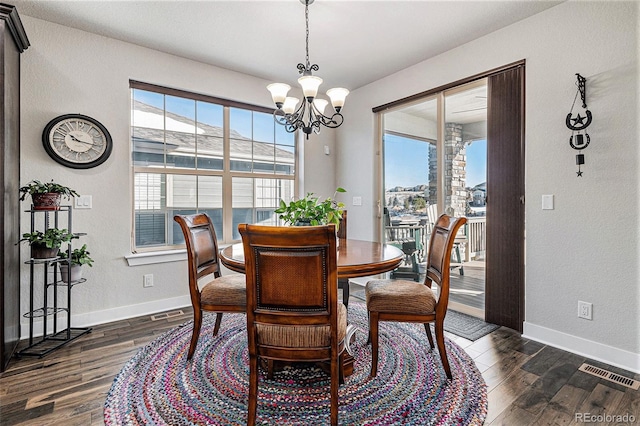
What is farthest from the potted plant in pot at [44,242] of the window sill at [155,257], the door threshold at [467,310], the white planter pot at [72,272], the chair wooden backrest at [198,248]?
the door threshold at [467,310]

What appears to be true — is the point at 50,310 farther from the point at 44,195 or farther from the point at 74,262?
the point at 44,195

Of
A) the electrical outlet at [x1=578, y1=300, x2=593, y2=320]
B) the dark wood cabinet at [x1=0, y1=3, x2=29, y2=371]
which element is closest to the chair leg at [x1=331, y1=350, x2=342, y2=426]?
the electrical outlet at [x1=578, y1=300, x2=593, y2=320]

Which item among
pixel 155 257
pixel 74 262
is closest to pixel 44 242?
pixel 74 262

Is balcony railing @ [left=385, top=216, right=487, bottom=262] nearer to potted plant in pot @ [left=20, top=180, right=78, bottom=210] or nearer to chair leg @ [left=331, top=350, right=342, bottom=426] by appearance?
chair leg @ [left=331, top=350, right=342, bottom=426]

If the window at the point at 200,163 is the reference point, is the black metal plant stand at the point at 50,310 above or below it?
below

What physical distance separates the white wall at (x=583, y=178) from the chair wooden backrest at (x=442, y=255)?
931 mm

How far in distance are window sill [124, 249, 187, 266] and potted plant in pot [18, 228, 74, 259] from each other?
2.21ft

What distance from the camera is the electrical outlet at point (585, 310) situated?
2.23 metres

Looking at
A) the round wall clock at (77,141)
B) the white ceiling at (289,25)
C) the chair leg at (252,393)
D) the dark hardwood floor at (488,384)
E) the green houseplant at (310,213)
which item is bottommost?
the dark hardwood floor at (488,384)

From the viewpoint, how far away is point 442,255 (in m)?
1.97

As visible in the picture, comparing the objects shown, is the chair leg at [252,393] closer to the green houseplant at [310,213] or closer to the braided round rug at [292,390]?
the braided round rug at [292,390]

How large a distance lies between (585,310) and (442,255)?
1.26 metres

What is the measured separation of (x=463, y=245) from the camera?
3.31 metres

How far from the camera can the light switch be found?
2752 mm
